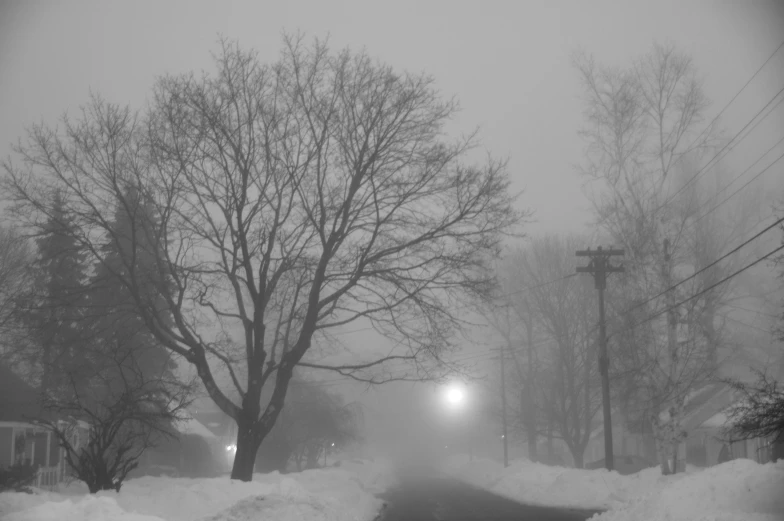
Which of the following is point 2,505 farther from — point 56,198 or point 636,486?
point 636,486

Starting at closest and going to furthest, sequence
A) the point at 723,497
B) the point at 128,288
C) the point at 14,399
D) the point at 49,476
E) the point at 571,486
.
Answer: the point at 723,497 → the point at 128,288 → the point at 571,486 → the point at 14,399 → the point at 49,476

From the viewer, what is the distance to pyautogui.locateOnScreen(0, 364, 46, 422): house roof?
30.5m

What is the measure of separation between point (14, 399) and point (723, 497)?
1119 inches

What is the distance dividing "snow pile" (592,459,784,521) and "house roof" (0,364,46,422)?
79.4 feet

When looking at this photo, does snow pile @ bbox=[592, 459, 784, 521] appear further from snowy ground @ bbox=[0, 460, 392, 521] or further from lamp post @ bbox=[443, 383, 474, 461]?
lamp post @ bbox=[443, 383, 474, 461]

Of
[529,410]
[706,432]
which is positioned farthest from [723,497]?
[529,410]

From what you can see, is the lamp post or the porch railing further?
the lamp post

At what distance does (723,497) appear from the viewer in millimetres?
12516

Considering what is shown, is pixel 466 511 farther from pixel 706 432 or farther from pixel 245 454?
pixel 706 432

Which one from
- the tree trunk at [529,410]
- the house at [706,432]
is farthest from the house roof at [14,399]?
the tree trunk at [529,410]

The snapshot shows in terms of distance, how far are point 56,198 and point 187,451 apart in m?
30.3

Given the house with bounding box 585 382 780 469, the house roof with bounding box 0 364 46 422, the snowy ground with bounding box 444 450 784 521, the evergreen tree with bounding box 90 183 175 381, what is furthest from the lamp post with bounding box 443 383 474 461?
the snowy ground with bounding box 444 450 784 521

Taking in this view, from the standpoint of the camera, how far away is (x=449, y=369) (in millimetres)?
17766

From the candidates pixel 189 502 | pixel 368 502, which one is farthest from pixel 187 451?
pixel 189 502
